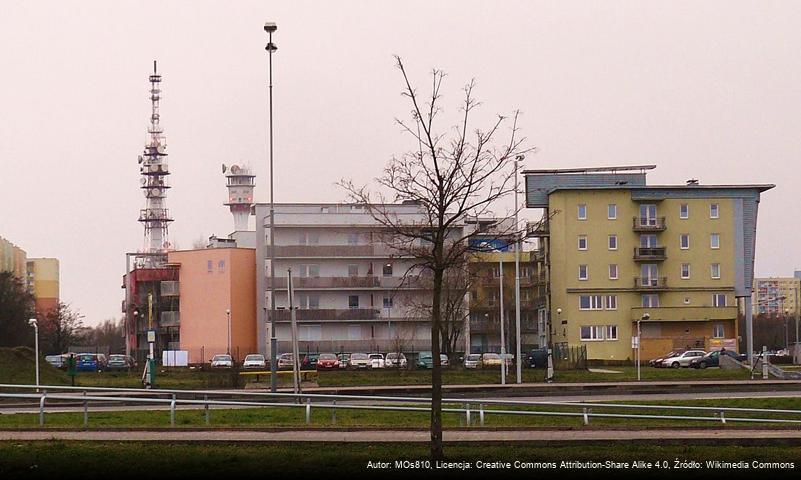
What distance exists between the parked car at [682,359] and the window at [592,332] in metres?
11.3

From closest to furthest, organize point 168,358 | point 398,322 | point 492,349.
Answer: point 168,358 → point 398,322 → point 492,349

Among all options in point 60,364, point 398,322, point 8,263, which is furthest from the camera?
point 8,263

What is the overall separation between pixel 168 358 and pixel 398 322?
63.3 ft

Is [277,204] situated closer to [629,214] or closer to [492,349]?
[492,349]

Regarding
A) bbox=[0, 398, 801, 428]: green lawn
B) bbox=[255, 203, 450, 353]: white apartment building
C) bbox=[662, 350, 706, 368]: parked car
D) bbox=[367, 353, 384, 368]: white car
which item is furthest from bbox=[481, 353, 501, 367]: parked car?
bbox=[0, 398, 801, 428]: green lawn

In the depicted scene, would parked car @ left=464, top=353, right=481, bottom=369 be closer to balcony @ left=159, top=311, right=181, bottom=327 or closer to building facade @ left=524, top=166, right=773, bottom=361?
building facade @ left=524, top=166, right=773, bottom=361

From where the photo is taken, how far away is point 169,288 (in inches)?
3920

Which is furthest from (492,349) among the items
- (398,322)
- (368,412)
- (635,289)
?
(368,412)

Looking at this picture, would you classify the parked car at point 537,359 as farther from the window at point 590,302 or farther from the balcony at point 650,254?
the balcony at point 650,254

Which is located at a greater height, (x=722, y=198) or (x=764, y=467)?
(x=722, y=198)

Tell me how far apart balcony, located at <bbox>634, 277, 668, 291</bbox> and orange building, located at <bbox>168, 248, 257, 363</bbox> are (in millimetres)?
33470

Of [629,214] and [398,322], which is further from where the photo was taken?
[398,322]

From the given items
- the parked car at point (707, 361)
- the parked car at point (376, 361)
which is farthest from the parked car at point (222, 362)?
the parked car at point (707, 361)

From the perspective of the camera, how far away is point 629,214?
286 ft
